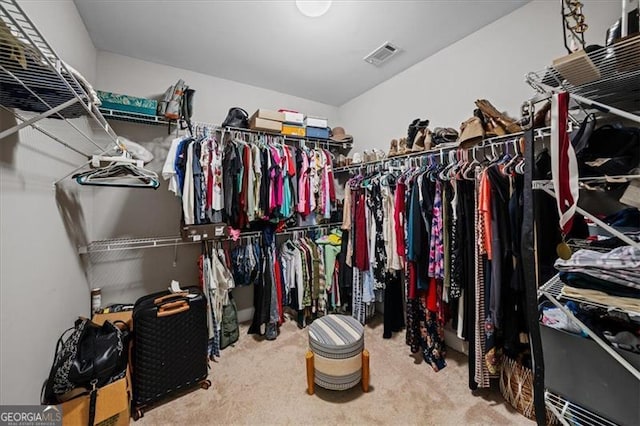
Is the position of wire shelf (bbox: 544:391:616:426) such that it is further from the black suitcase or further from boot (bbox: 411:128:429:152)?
the black suitcase

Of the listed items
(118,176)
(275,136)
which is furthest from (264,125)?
(118,176)

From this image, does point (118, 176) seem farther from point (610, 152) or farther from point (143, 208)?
point (610, 152)

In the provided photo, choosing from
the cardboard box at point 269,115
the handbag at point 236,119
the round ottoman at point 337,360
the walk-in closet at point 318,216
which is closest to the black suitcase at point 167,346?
the walk-in closet at point 318,216

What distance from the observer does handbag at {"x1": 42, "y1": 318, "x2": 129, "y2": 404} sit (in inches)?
45.6

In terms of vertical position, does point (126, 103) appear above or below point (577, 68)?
above

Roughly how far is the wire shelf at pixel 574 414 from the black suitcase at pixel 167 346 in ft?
6.02

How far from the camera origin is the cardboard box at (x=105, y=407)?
1.17 meters

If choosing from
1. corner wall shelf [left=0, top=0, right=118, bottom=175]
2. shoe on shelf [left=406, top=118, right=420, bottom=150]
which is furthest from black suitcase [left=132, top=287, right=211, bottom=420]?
shoe on shelf [left=406, top=118, right=420, bottom=150]

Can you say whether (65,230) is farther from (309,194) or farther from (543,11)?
(543,11)

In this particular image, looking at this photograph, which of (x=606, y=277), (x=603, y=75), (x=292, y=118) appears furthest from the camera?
(x=292, y=118)

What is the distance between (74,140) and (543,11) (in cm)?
306

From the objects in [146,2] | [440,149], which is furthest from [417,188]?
[146,2]

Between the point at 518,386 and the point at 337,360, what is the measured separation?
103 cm

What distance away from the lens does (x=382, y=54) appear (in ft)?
7.00
